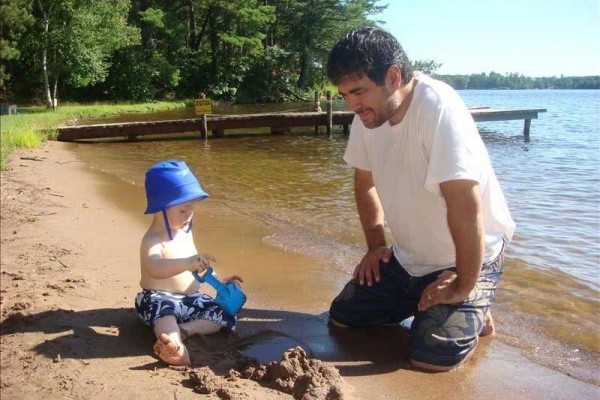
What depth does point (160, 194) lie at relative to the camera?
Answer: 295 cm

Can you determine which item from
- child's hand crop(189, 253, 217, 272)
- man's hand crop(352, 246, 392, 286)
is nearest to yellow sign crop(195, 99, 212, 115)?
man's hand crop(352, 246, 392, 286)

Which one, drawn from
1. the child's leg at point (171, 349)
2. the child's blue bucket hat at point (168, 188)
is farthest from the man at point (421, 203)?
the child's leg at point (171, 349)

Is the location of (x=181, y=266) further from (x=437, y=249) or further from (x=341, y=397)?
(x=437, y=249)

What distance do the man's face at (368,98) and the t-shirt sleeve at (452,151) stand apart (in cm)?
25

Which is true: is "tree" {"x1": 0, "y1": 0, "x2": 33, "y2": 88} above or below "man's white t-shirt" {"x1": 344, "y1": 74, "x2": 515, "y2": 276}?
above

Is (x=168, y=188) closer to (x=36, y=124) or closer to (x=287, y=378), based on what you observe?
(x=287, y=378)

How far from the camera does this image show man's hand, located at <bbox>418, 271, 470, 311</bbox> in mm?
2785

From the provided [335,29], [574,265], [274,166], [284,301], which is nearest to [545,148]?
[274,166]

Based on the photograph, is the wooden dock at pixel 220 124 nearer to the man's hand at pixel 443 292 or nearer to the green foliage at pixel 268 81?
the man's hand at pixel 443 292

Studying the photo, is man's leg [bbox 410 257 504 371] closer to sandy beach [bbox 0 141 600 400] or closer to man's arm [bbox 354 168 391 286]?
sandy beach [bbox 0 141 600 400]

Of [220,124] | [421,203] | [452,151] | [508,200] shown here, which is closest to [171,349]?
[421,203]

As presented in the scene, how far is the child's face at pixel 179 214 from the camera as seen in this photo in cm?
300

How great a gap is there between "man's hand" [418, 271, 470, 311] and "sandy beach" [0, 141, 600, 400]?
38 cm

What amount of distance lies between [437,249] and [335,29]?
135ft
